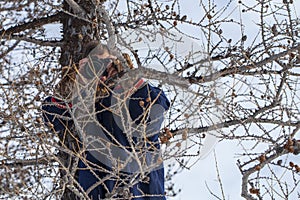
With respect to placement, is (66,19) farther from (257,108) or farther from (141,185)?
(141,185)

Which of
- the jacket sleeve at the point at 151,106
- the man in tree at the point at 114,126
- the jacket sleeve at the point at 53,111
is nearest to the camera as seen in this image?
the man in tree at the point at 114,126

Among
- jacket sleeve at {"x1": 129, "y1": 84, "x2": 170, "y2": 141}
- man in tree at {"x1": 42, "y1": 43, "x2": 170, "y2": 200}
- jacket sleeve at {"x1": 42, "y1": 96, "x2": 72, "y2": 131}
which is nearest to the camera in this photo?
man in tree at {"x1": 42, "y1": 43, "x2": 170, "y2": 200}

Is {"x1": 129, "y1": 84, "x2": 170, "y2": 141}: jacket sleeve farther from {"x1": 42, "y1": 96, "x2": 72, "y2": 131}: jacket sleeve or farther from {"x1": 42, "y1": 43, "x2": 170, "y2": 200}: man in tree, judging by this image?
{"x1": 42, "y1": 96, "x2": 72, "y2": 131}: jacket sleeve

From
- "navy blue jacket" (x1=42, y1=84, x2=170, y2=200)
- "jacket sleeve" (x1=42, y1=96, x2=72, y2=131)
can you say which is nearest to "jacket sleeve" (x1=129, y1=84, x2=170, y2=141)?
"navy blue jacket" (x1=42, y1=84, x2=170, y2=200)

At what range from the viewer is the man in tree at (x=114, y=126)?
12.1 ft

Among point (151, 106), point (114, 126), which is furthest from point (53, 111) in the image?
point (151, 106)

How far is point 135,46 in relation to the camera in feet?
17.8

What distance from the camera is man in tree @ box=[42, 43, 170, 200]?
3.68m

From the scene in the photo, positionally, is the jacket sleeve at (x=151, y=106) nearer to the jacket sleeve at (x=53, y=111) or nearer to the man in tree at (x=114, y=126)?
the man in tree at (x=114, y=126)

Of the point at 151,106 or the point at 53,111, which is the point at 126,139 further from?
the point at 53,111

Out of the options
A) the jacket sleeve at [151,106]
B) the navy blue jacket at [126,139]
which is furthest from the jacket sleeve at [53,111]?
the jacket sleeve at [151,106]

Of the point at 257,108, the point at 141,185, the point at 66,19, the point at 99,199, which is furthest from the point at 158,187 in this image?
the point at 66,19

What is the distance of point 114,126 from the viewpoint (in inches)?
154

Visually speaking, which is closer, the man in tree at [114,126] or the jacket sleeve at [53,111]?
the man in tree at [114,126]
